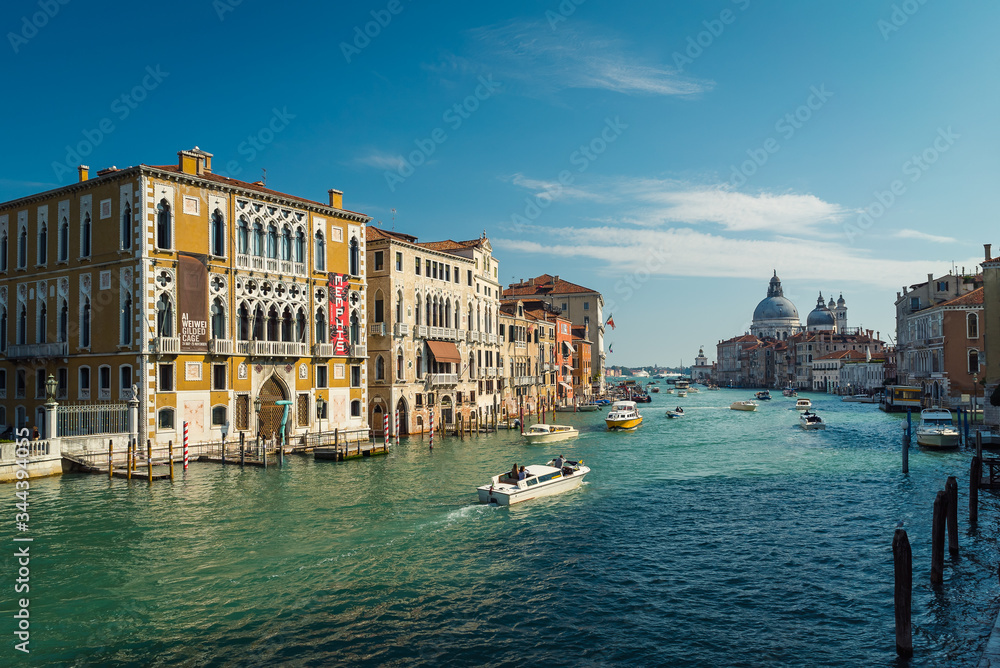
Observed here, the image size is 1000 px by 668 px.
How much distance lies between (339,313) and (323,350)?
2413mm

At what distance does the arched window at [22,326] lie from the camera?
36.2 meters

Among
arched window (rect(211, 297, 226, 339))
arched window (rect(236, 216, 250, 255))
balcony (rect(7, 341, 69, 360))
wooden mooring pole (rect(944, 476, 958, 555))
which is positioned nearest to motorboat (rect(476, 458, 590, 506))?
wooden mooring pole (rect(944, 476, 958, 555))

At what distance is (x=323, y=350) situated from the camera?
3891 centimetres

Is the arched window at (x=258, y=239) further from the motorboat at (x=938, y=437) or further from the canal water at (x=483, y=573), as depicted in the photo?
the motorboat at (x=938, y=437)

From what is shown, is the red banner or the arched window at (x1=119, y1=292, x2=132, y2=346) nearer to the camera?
the arched window at (x1=119, y1=292, x2=132, y2=346)

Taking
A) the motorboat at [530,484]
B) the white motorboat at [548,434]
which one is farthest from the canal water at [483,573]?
the white motorboat at [548,434]

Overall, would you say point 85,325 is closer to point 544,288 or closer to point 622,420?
point 622,420

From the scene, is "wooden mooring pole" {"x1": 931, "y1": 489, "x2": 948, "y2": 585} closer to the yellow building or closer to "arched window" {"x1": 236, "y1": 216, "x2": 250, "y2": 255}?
the yellow building

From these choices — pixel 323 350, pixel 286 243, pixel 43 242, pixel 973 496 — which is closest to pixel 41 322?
pixel 43 242

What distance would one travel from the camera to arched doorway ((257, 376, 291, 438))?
36.3m

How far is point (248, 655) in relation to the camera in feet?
38.7

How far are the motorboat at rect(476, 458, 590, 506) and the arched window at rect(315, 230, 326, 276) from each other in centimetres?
1895

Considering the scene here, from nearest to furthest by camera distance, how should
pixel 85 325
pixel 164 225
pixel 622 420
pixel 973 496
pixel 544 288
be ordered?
1. pixel 973 496
2. pixel 164 225
3. pixel 85 325
4. pixel 622 420
5. pixel 544 288

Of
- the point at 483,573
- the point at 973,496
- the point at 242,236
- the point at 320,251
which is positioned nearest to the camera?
the point at 483,573
